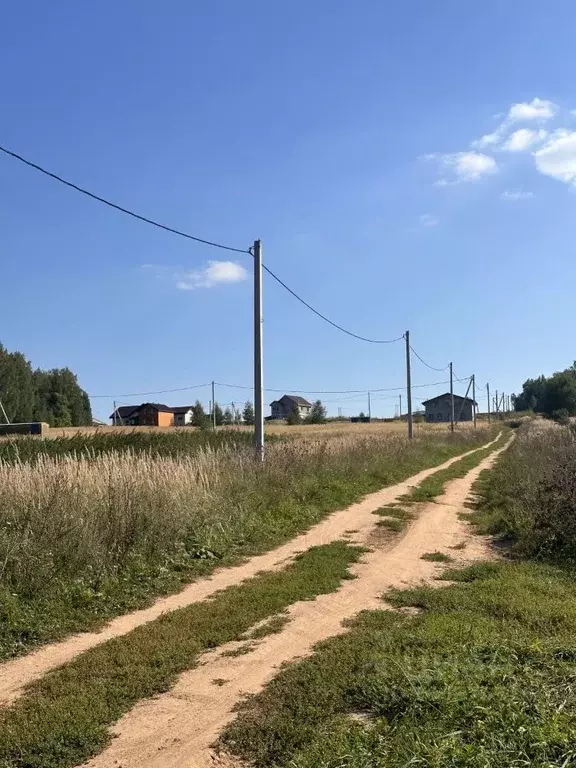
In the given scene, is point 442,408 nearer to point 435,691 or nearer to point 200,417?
point 200,417

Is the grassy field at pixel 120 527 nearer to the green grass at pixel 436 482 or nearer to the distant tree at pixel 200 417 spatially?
the green grass at pixel 436 482

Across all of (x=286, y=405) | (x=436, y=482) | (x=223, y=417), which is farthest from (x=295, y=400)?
(x=436, y=482)

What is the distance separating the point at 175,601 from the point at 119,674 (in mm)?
2287

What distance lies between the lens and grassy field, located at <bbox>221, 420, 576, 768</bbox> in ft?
10.6

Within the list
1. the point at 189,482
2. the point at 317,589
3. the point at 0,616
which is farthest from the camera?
the point at 189,482

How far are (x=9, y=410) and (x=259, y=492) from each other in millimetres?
72879

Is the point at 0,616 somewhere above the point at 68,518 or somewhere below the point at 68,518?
below

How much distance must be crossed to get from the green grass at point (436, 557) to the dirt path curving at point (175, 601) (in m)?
1.77

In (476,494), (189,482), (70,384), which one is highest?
(70,384)

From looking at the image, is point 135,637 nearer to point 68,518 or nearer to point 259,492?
point 68,518

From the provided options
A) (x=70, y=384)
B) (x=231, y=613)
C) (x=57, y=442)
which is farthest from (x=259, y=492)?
(x=70, y=384)

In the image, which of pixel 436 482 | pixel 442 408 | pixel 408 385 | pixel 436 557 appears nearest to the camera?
pixel 436 557

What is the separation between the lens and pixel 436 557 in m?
9.35

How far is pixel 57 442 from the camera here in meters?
24.1
